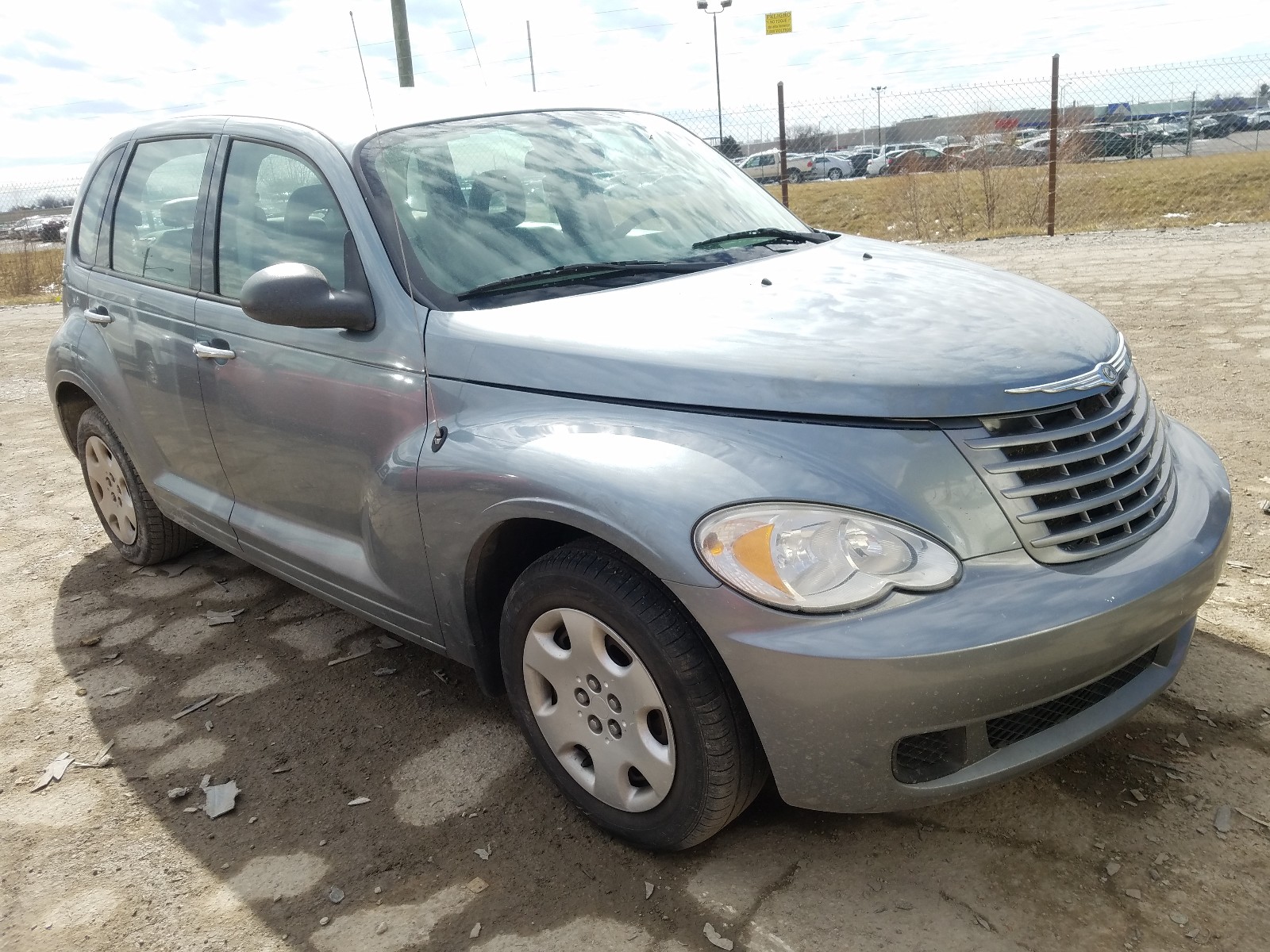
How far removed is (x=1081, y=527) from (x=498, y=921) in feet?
4.81

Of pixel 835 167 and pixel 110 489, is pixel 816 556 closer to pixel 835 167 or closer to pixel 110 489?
pixel 110 489

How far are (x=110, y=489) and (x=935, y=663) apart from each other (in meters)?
3.77

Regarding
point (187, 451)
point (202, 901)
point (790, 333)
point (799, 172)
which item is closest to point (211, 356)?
point (187, 451)

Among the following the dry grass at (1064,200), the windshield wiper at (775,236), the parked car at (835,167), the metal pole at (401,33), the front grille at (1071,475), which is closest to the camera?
the front grille at (1071,475)

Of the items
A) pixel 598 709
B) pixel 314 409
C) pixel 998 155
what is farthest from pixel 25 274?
pixel 598 709

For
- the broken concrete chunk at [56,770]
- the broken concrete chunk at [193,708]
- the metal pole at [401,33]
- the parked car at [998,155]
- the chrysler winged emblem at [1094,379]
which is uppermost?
the metal pole at [401,33]

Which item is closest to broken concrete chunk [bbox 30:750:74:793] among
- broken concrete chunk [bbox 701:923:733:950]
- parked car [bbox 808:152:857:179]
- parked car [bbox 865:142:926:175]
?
broken concrete chunk [bbox 701:923:733:950]

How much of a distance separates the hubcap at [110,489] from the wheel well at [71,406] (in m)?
0.12

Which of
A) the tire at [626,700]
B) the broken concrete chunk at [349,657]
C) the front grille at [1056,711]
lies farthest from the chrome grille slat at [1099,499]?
the broken concrete chunk at [349,657]

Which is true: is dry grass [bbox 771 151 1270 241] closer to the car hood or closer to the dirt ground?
the dirt ground

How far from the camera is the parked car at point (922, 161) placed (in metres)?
15.4

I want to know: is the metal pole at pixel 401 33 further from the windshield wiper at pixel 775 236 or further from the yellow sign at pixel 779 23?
the yellow sign at pixel 779 23

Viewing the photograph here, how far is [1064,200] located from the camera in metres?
13.6

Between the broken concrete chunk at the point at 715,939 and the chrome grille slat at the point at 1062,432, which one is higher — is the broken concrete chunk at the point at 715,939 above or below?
below
